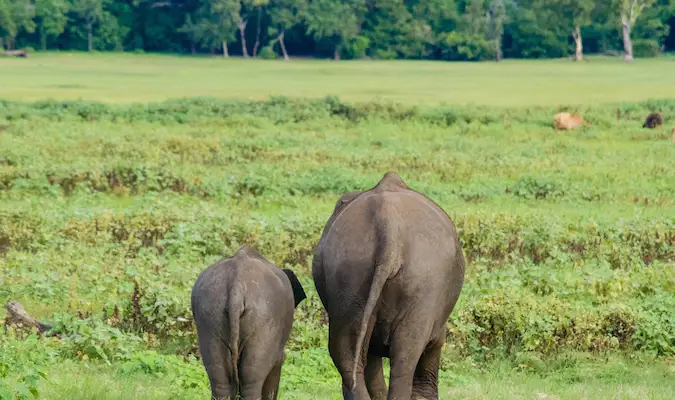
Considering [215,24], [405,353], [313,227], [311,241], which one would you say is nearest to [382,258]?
[405,353]

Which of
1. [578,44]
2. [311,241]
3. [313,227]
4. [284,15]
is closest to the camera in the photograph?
[311,241]

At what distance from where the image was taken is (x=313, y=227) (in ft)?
51.2

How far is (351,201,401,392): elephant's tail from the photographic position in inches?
239

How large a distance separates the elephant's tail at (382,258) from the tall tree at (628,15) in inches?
3155

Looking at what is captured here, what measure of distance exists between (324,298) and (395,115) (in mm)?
28272

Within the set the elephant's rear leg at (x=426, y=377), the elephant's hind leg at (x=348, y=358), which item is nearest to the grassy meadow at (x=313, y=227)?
the elephant's rear leg at (x=426, y=377)

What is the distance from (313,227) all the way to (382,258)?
9.54 metres

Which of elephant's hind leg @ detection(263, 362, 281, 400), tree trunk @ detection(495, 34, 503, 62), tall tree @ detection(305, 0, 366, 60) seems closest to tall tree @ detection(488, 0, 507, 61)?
tree trunk @ detection(495, 34, 503, 62)

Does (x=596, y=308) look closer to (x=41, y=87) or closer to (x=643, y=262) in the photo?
(x=643, y=262)

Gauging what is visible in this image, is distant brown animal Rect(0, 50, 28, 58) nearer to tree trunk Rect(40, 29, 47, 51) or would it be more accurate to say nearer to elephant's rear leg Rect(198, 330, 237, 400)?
tree trunk Rect(40, 29, 47, 51)

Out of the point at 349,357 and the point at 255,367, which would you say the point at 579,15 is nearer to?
the point at 255,367

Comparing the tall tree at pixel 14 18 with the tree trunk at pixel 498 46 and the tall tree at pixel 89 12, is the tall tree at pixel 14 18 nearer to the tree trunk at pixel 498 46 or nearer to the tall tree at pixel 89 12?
the tall tree at pixel 89 12

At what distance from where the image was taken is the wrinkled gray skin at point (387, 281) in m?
6.19

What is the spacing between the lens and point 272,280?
284 inches
